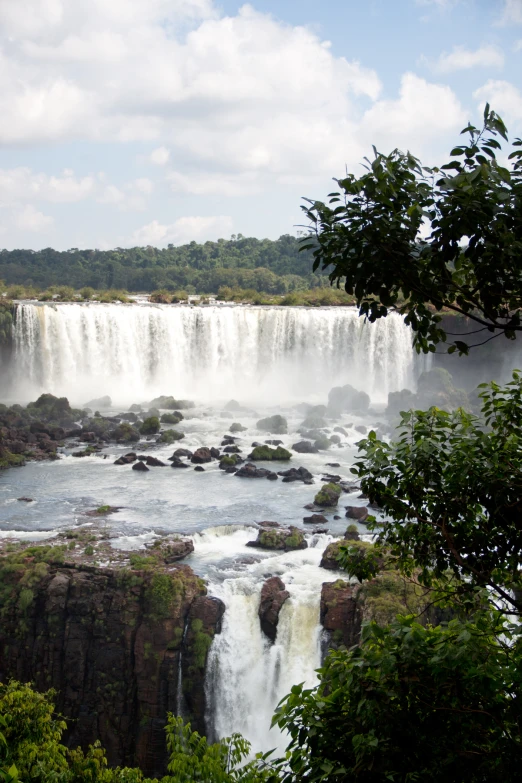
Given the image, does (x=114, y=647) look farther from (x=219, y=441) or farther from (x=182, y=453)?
(x=219, y=441)

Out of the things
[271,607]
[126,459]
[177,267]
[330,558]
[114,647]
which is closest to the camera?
[114,647]

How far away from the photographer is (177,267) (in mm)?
67000

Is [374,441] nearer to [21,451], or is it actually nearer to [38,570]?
[38,570]

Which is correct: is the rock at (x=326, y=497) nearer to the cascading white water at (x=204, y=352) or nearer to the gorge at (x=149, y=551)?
the gorge at (x=149, y=551)

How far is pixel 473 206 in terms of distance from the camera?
3713 millimetres

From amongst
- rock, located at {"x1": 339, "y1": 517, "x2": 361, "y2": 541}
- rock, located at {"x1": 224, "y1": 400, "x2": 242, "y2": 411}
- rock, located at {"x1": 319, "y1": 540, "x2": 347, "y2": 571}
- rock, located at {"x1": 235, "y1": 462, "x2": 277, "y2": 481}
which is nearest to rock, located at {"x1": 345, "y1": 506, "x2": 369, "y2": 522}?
rock, located at {"x1": 339, "y1": 517, "x2": 361, "y2": 541}

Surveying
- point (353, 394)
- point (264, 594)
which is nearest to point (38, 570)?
point (264, 594)

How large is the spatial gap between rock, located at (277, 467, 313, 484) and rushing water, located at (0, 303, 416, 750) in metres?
0.37

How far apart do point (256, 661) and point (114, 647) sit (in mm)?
2489

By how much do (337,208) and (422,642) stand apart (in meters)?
2.54

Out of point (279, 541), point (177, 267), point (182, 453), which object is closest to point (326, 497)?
point (279, 541)

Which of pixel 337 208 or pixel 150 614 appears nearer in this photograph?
pixel 337 208

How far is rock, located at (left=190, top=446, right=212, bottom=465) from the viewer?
945 inches

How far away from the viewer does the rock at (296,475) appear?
22312mm
